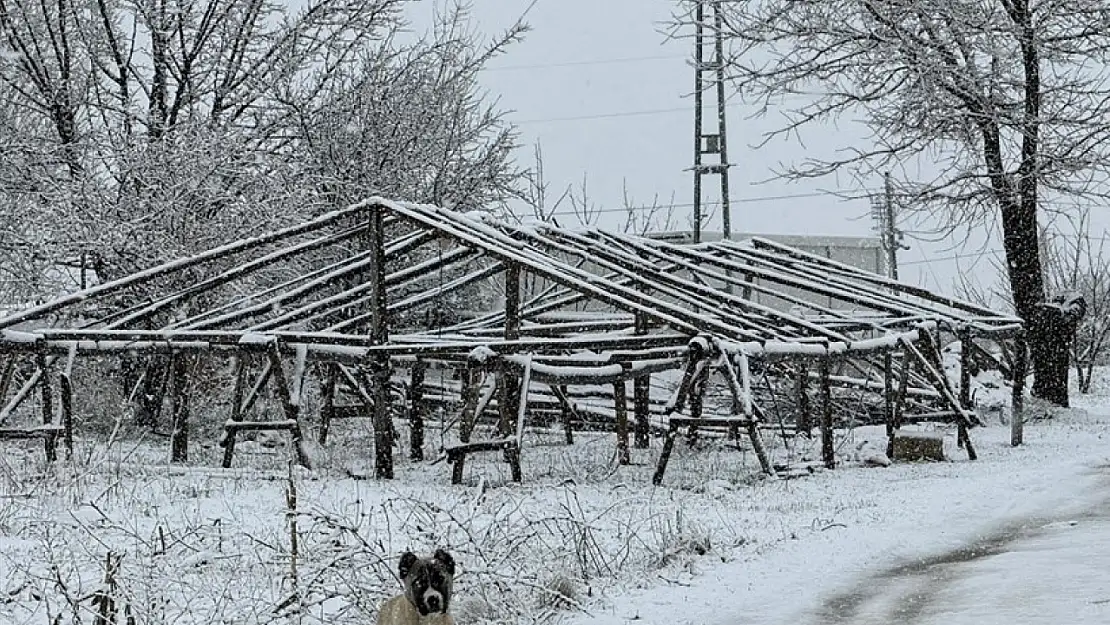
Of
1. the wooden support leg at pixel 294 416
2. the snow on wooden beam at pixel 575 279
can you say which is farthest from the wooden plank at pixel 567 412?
the wooden support leg at pixel 294 416

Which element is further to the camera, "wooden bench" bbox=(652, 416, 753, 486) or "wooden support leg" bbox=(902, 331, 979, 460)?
"wooden support leg" bbox=(902, 331, 979, 460)

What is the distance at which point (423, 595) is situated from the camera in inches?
214

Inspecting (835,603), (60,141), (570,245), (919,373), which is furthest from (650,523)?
(60,141)

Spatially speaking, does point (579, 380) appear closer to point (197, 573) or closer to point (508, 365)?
point (508, 365)

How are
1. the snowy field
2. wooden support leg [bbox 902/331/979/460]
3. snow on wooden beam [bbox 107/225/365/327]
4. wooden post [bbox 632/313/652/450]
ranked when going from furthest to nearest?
wooden post [bbox 632/313/652/450], wooden support leg [bbox 902/331/979/460], snow on wooden beam [bbox 107/225/365/327], the snowy field

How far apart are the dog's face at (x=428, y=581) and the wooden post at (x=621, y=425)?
10.6 m

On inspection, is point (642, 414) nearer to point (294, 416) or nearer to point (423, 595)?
point (294, 416)

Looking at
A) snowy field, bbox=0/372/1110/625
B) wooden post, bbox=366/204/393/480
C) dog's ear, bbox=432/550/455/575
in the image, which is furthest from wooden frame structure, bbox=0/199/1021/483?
dog's ear, bbox=432/550/455/575

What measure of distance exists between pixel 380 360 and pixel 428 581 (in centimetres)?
950

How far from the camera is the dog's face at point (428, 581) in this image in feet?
17.9

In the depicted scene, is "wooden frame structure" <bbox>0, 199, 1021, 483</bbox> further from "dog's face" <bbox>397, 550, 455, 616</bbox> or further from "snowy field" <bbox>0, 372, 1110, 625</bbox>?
"dog's face" <bbox>397, 550, 455, 616</bbox>

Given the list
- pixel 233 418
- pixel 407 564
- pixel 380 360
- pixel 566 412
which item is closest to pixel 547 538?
pixel 407 564

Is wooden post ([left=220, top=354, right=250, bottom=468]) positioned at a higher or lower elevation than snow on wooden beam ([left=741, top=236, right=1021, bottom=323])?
lower

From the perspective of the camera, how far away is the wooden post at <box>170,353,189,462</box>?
1612 cm
